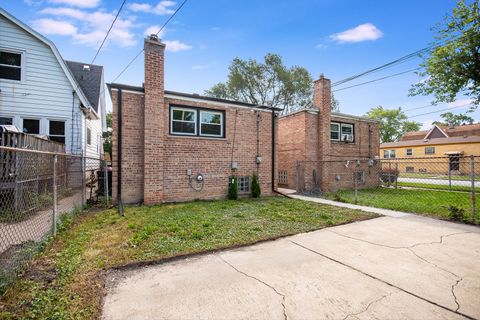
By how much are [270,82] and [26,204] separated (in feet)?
83.3

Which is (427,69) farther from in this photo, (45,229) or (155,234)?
(45,229)

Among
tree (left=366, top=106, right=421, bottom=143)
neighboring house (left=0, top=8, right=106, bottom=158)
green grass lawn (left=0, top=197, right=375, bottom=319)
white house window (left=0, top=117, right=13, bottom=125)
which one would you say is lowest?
green grass lawn (left=0, top=197, right=375, bottom=319)

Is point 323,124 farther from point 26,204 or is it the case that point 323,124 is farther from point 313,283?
point 26,204

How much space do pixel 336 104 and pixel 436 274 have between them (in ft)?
98.5

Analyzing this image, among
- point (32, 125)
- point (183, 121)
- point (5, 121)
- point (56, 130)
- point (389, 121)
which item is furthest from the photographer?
point (389, 121)

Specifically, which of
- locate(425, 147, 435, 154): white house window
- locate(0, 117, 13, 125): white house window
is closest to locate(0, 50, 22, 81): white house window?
locate(0, 117, 13, 125): white house window

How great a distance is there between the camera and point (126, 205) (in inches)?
289

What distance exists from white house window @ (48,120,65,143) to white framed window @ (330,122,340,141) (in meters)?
12.7

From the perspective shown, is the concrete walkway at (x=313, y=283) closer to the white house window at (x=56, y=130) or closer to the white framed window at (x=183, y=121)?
the white framed window at (x=183, y=121)

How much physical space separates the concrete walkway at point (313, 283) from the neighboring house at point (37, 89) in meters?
9.20

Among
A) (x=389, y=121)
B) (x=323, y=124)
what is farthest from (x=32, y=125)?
(x=389, y=121)

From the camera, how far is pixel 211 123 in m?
8.95

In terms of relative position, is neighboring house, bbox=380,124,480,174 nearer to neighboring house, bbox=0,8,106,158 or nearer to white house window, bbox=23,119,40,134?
neighboring house, bbox=0,8,106,158

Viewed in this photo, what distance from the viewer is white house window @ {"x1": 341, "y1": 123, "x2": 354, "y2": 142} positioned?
12500mm
